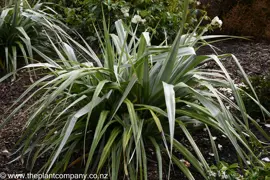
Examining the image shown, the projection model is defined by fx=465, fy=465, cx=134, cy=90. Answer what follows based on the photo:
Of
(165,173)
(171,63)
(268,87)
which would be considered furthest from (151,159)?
(268,87)

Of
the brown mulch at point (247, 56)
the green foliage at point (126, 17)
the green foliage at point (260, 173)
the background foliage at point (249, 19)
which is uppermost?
the green foliage at point (126, 17)

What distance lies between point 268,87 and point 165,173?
130cm

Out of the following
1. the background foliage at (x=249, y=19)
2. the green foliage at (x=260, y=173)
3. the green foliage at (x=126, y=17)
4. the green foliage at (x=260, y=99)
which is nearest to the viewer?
the green foliage at (x=260, y=173)

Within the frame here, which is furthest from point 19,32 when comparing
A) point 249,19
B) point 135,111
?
point 249,19

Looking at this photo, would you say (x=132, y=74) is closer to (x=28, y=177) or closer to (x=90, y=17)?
(x=28, y=177)

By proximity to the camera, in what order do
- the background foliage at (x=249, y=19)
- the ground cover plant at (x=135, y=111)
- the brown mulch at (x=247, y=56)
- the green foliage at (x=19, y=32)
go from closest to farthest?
the ground cover plant at (x=135, y=111), the green foliage at (x=19, y=32), the brown mulch at (x=247, y=56), the background foliage at (x=249, y=19)

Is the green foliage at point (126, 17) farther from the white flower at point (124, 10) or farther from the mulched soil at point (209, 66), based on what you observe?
the mulched soil at point (209, 66)

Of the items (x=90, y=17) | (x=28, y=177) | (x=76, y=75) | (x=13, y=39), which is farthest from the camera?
(x=90, y=17)

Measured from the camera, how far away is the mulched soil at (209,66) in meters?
3.10

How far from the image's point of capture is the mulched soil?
3.10m

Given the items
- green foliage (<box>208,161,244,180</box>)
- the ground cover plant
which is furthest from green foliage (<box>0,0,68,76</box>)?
green foliage (<box>208,161,244,180</box>)

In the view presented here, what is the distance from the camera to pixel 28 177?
2879 millimetres

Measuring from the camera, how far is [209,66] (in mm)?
4867

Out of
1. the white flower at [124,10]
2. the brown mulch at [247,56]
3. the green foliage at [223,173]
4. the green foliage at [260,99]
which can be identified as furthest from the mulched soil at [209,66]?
the white flower at [124,10]
